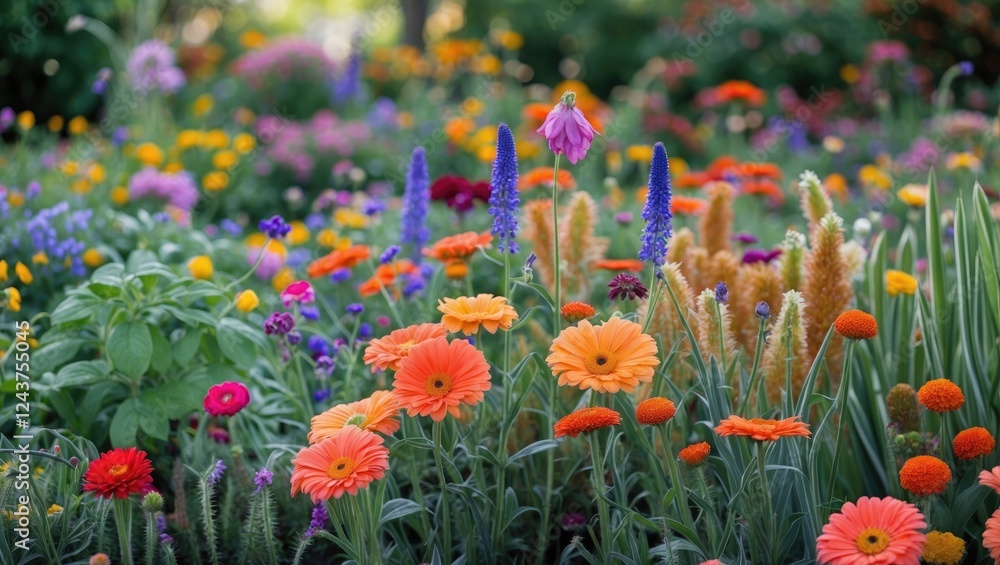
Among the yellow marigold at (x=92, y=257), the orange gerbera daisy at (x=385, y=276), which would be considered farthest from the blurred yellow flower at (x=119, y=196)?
the orange gerbera daisy at (x=385, y=276)

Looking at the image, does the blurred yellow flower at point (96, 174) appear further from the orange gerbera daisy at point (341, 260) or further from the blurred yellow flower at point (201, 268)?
the orange gerbera daisy at point (341, 260)

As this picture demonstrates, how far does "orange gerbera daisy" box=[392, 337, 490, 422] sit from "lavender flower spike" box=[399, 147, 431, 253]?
4.04 feet

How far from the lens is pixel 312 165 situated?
5527 mm

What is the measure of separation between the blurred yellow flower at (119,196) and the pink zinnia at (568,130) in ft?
9.84

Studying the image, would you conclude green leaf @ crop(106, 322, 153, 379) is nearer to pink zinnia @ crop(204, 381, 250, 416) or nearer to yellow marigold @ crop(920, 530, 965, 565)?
pink zinnia @ crop(204, 381, 250, 416)

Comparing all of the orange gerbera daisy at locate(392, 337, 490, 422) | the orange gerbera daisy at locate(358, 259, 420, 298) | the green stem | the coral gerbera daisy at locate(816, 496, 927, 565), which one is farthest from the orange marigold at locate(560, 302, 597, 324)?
the orange gerbera daisy at locate(358, 259, 420, 298)

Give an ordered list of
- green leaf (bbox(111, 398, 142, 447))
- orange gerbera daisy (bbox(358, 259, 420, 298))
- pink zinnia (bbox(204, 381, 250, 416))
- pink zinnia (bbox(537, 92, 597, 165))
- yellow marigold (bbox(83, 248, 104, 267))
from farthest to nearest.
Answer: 1. yellow marigold (bbox(83, 248, 104, 267))
2. orange gerbera daisy (bbox(358, 259, 420, 298))
3. green leaf (bbox(111, 398, 142, 447))
4. pink zinnia (bbox(204, 381, 250, 416))
5. pink zinnia (bbox(537, 92, 597, 165))

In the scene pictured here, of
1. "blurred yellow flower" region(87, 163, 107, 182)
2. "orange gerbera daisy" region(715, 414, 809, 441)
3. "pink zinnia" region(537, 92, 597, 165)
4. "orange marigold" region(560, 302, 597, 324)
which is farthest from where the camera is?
"blurred yellow flower" region(87, 163, 107, 182)

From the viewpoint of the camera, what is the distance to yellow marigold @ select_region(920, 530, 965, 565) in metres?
1.63

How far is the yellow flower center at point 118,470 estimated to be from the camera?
175 cm

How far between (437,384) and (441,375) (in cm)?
2

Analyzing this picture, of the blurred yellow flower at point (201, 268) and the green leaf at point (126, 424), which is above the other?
the blurred yellow flower at point (201, 268)

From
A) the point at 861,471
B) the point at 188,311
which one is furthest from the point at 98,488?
the point at 861,471

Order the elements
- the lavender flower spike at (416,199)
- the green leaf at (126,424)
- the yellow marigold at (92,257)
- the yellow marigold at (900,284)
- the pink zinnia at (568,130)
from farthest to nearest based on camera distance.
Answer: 1. the yellow marigold at (92,257)
2. the lavender flower spike at (416,199)
3. the yellow marigold at (900,284)
4. the green leaf at (126,424)
5. the pink zinnia at (568,130)
